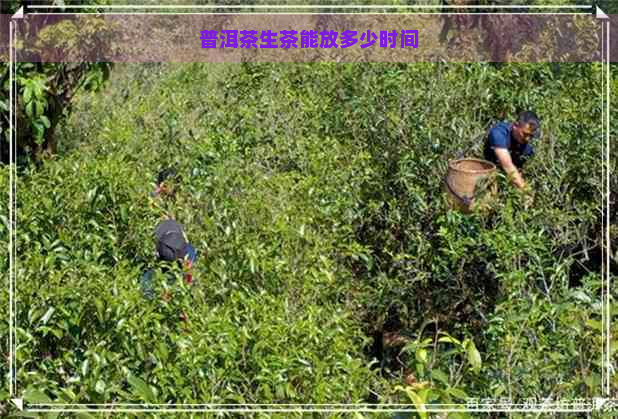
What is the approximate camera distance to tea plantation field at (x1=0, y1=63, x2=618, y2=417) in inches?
125

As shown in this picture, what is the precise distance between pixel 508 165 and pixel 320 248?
1.59 m

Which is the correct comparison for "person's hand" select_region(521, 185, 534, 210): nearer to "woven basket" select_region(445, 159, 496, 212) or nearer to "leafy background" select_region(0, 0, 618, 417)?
"leafy background" select_region(0, 0, 618, 417)

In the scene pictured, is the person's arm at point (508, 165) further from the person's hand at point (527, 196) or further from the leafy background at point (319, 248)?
the person's hand at point (527, 196)

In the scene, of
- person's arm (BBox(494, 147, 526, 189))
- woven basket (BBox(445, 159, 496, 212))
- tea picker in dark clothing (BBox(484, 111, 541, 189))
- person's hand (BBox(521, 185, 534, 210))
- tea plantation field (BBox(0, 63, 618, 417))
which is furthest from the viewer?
tea picker in dark clothing (BBox(484, 111, 541, 189))

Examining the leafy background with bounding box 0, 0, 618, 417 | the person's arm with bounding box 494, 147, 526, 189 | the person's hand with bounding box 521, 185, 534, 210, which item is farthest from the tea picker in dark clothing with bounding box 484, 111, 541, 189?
the person's hand with bounding box 521, 185, 534, 210

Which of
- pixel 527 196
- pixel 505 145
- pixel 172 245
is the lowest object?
pixel 172 245

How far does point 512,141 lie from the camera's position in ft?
18.9

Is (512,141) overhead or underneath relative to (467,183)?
overhead

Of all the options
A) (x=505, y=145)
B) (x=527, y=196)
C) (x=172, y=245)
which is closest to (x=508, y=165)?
(x=505, y=145)

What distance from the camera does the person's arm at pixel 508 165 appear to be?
528cm

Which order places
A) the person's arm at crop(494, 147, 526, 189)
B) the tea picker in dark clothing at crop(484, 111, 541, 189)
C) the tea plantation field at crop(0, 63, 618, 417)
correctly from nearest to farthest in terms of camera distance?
the tea plantation field at crop(0, 63, 618, 417) → the person's arm at crop(494, 147, 526, 189) → the tea picker in dark clothing at crop(484, 111, 541, 189)

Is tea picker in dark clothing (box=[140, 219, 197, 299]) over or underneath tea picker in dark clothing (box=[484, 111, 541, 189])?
underneath

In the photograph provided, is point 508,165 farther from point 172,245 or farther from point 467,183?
point 172,245

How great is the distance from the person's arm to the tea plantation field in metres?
0.09
